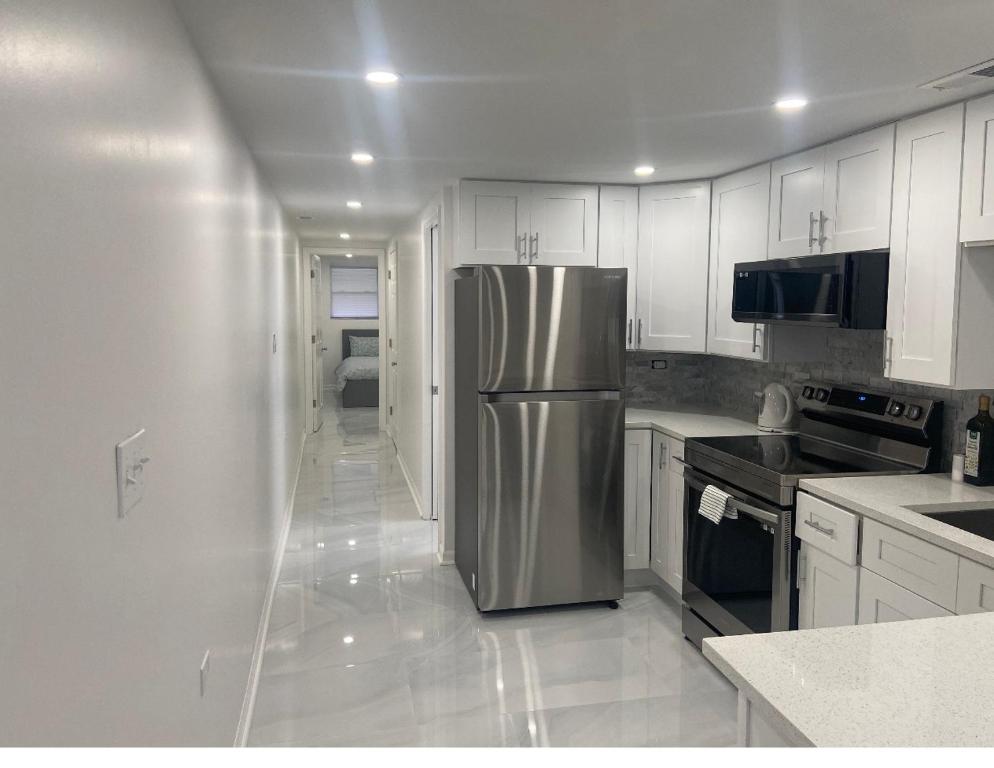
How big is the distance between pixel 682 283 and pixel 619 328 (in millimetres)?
601

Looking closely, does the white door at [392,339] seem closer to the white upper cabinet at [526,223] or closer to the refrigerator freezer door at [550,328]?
the white upper cabinet at [526,223]

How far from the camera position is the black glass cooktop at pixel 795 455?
283 centimetres

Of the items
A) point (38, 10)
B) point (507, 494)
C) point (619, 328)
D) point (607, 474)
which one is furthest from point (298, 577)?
point (38, 10)

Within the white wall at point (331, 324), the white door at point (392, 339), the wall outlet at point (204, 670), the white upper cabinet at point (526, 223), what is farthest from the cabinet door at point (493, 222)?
the white wall at point (331, 324)

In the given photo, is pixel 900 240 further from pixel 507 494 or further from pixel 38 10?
pixel 38 10

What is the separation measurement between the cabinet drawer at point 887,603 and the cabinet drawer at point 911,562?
2 centimetres

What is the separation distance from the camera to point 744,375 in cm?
424

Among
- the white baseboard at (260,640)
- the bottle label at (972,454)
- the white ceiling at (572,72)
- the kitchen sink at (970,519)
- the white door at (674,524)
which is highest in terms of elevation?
the white ceiling at (572,72)

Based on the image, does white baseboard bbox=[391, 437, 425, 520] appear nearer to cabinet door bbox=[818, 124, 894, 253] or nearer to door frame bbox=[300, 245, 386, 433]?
door frame bbox=[300, 245, 386, 433]

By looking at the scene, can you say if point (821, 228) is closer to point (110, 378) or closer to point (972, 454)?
point (972, 454)

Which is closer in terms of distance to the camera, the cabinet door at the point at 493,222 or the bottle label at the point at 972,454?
the bottle label at the point at 972,454

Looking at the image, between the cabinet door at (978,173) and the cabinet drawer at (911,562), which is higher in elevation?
the cabinet door at (978,173)

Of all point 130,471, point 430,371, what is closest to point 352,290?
point 430,371

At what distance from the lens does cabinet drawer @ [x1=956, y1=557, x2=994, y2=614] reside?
1958mm
